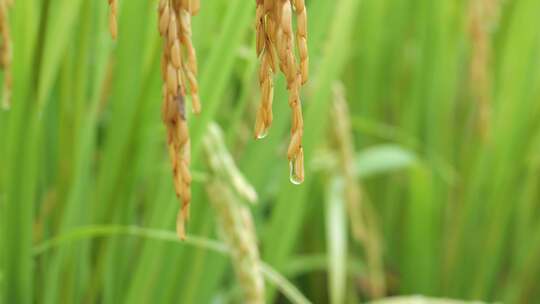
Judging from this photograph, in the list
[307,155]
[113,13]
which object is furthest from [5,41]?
[307,155]

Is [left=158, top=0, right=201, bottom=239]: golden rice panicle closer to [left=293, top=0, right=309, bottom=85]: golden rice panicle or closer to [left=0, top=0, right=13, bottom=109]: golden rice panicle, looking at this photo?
[left=293, top=0, right=309, bottom=85]: golden rice panicle

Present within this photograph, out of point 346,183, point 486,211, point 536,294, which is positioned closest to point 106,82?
point 346,183

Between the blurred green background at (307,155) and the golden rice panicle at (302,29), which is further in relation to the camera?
the blurred green background at (307,155)

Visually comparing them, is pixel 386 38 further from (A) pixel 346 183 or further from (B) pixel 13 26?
(B) pixel 13 26

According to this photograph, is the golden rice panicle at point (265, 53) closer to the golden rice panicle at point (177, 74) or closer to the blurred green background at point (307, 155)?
the golden rice panicle at point (177, 74)

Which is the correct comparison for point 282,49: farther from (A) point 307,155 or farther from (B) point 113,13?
(A) point 307,155

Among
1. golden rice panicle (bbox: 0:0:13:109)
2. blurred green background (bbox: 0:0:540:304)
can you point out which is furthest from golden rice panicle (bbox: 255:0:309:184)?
blurred green background (bbox: 0:0:540:304)

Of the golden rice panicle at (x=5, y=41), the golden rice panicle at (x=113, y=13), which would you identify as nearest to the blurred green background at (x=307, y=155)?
the golden rice panicle at (x=5, y=41)
